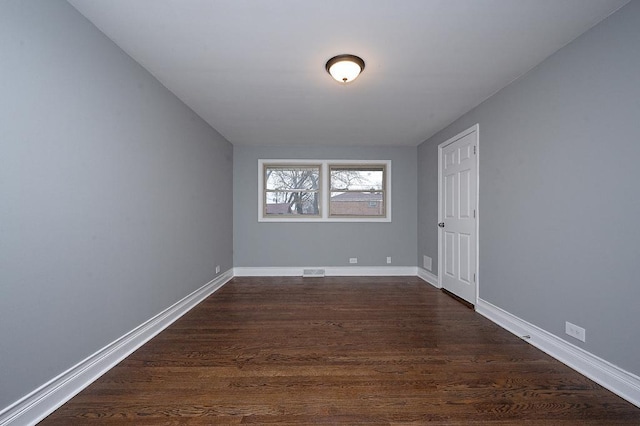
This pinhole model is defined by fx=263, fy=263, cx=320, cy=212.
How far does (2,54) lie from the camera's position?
4.19ft

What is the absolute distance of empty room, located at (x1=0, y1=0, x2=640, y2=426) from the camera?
4.81 feet

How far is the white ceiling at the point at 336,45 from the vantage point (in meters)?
1.66

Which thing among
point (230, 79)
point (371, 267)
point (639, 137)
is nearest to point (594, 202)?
point (639, 137)

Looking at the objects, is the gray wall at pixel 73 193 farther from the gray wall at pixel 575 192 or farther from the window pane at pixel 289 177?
the gray wall at pixel 575 192

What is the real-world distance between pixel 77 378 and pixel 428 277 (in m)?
4.31

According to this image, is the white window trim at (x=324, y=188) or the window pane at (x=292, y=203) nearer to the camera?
the white window trim at (x=324, y=188)

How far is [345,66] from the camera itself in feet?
7.11

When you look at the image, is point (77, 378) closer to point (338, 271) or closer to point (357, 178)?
point (338, 271)

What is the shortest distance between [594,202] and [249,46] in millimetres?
2703

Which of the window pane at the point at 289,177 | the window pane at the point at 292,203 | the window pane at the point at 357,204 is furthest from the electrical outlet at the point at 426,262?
the window pane at the point at 289,177

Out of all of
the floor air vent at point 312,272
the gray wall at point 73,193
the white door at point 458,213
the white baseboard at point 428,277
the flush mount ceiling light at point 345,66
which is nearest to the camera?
the gray wall at point 73,193

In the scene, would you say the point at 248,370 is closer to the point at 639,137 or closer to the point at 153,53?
the point at 153,53

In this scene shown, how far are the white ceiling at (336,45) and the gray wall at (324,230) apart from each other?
159 cm

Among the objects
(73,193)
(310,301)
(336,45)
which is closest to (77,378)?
(73,193)
